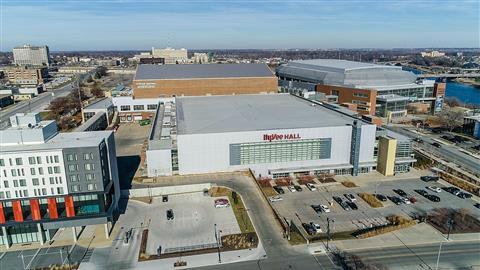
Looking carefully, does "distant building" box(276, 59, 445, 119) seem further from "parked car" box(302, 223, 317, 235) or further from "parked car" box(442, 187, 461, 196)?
"parked car" box(302, 223, 317, 235)

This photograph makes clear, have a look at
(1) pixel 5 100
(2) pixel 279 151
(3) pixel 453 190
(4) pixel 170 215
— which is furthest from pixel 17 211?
(1) pixel 5 100

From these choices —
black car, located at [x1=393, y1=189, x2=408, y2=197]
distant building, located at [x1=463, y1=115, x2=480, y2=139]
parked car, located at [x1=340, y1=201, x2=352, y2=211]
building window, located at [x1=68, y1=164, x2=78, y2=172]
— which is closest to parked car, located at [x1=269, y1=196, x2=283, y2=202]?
parked car, located at [x1=340, y1=201, x2=352, y2=211]

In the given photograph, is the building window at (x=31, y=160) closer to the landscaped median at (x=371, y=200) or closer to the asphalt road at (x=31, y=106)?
the landscaped median at (x=371, y=200)

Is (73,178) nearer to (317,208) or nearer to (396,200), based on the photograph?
(317,208)

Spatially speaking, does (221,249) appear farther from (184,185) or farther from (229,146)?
(229,146)

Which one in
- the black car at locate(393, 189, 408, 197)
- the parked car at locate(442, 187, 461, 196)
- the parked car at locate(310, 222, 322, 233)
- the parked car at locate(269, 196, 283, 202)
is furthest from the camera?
the parked car at locate(442, 187, 461, 196)

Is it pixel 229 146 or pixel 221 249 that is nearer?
pixel 221 249

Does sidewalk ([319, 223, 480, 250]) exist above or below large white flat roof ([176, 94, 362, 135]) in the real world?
below

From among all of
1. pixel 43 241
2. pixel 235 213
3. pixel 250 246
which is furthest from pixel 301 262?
pixel 43 241
